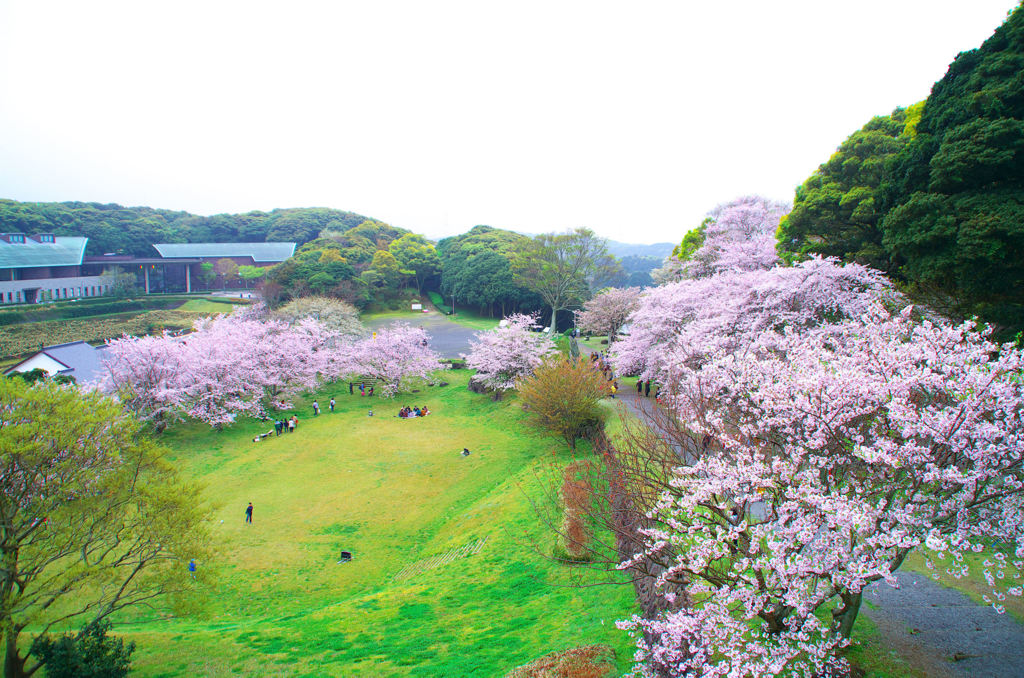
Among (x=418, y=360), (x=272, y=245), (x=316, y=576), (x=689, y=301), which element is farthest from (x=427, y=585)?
(x=272, y=245)

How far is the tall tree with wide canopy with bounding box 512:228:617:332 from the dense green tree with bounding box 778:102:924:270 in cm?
2271

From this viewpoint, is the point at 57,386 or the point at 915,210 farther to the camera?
the point at 915,210

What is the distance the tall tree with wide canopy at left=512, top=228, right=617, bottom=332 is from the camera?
1588 inches

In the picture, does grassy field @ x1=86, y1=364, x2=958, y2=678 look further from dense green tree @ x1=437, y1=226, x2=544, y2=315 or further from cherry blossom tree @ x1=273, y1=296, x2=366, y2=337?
dense green tree @ x1=437, y1=226, x2=544, y2=315

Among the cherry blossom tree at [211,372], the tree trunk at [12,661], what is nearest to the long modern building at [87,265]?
the cherry blossom tree at [211,372]

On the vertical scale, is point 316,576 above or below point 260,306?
below

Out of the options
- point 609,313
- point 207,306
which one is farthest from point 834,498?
point 207,306

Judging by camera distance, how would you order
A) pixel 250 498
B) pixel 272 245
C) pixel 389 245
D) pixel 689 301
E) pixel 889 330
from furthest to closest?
pixel 272 245, pixel 389 245, pixel 689 301, pixel 250 498, pixel 889 330

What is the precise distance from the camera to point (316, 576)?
12570mm

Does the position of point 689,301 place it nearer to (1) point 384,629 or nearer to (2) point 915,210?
(2) point 915,210

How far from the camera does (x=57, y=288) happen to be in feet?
162

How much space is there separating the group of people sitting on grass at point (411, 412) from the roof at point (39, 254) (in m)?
44.5

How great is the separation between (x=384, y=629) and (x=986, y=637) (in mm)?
9366

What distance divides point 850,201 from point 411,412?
19.9 m
